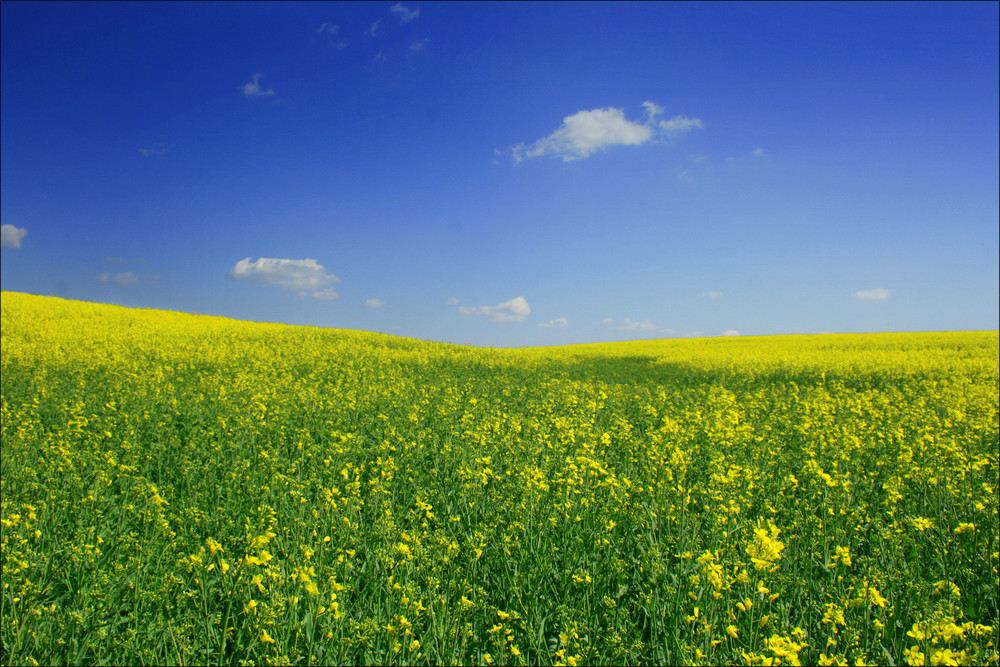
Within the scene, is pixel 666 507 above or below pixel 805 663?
above

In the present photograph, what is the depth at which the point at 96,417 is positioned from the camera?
7355 millimetres

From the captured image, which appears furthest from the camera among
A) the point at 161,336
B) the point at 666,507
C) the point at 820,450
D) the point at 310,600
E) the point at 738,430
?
the point at 161,336

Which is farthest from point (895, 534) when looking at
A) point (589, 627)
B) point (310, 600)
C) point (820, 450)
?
point (310, 600)

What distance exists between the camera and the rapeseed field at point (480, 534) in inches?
114

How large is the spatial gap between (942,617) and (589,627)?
68.9 inches

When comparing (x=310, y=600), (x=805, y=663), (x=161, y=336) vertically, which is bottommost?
(x=805, y=663)

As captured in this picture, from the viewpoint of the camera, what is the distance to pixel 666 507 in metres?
4.60

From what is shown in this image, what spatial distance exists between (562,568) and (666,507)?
139 cm

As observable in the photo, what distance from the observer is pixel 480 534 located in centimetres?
382

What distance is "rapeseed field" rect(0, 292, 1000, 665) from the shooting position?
290 centimetres

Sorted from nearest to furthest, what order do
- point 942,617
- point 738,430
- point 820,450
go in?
point 942,617, point 820,450, point 738,430

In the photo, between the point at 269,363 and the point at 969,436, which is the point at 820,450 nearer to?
the point at 969,436

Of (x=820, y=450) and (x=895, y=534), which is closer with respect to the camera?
(x=895, y=534)

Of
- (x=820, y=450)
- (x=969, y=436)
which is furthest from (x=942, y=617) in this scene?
(x=969, y=436)
